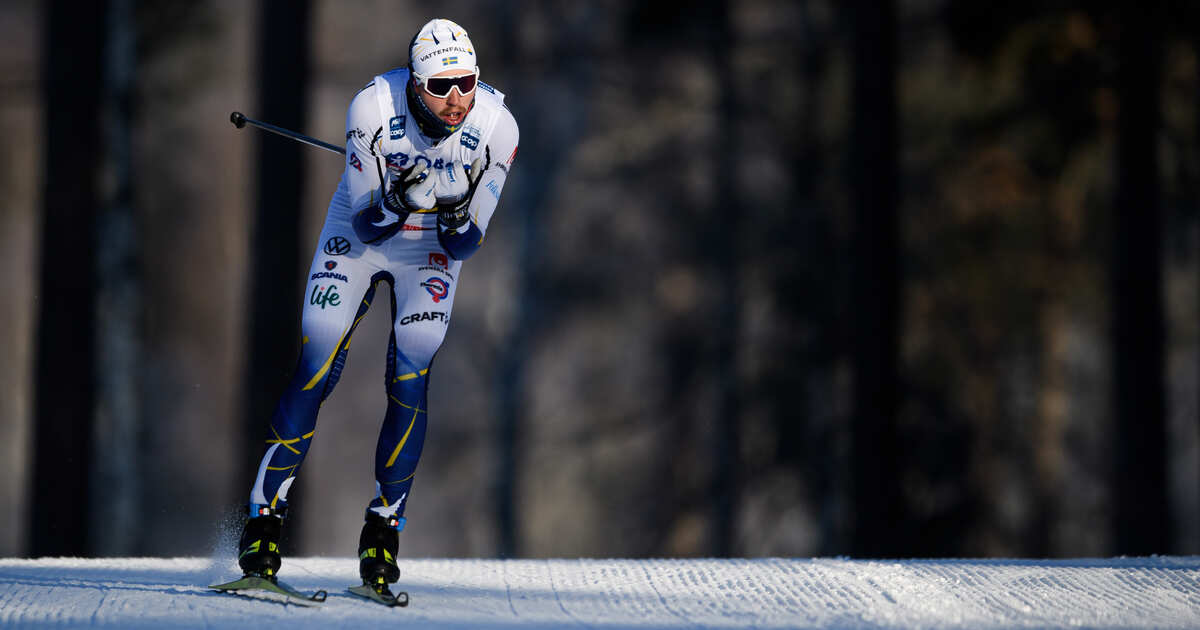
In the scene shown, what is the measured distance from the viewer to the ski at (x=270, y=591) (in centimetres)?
314

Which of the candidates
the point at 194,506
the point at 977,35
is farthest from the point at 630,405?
the point at 977,35

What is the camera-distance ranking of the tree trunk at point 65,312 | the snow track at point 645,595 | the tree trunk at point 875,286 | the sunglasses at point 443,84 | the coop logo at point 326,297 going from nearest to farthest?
the snow track at point 645,595, the sunglasses at point 443,84, the coop logo at point 326,297, the tree trunk at point 65,312, the tree trunk at point 875,286

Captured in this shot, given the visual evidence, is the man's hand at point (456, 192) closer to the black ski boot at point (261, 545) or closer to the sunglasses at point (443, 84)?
the sunglasses at point (443, 84)

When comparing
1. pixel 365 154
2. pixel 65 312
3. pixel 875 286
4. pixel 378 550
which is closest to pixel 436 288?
pixel 365 154

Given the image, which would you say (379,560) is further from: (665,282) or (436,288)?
(665,282)

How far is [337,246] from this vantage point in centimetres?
328

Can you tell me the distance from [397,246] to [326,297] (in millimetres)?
245

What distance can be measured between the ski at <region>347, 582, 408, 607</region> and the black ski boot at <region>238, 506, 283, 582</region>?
0.24 m

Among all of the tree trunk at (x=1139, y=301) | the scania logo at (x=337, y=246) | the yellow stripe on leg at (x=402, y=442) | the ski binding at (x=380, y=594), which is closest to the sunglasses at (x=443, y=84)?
the scania logo at (x=337, y=246)

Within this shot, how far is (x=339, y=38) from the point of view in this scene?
5.12m

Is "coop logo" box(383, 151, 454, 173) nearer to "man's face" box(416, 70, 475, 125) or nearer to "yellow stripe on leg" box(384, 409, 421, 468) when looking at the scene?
"man's face" box(416, 70, 475, 125)

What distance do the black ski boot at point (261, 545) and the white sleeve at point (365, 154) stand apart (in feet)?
2.91

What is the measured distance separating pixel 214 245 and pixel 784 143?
251 centimetres

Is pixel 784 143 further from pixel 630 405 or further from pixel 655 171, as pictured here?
pixel 630 405
